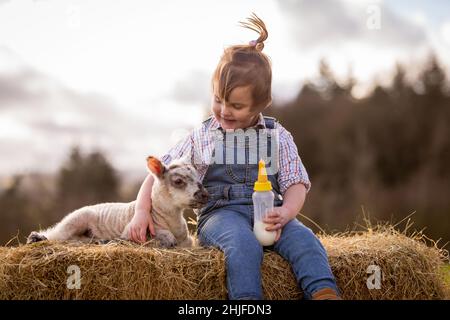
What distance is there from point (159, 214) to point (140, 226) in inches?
7.2

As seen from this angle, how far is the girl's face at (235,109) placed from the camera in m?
3.93

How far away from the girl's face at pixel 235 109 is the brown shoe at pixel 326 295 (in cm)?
131

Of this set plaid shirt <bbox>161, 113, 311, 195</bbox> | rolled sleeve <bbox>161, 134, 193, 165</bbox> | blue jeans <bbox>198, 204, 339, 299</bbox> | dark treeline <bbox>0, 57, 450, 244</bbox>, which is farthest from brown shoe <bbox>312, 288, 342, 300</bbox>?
dark treeline <bbox>0, 57, 450, 244</bbox>

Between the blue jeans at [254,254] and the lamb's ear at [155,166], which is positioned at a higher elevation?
the lamb's ear at [155,166]

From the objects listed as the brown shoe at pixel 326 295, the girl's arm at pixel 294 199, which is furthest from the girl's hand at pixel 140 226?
the brown shoe at pixel 326 295

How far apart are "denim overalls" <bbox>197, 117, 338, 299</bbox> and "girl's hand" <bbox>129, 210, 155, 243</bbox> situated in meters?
0.35

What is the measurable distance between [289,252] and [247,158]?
0.84 meters

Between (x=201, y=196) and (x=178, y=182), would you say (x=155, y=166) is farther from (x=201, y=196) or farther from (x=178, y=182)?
(x=201, y=196)

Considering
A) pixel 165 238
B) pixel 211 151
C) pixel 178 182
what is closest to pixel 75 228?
pixel 165 238

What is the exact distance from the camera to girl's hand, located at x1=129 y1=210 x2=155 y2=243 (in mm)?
3945

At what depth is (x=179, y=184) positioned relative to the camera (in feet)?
13.1

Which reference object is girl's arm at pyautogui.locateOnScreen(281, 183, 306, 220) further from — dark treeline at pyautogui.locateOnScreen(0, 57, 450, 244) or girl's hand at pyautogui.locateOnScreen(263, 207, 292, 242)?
dark treeline at pyautogui.locateOnScreen(0, 57, 450, 244)

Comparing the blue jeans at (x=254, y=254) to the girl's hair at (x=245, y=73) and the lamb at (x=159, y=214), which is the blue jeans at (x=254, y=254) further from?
the girl's hair at (x=245, y=73)

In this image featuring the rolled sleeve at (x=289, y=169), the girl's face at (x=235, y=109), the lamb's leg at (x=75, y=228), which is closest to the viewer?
the girl's face at (x=235, y=109)
